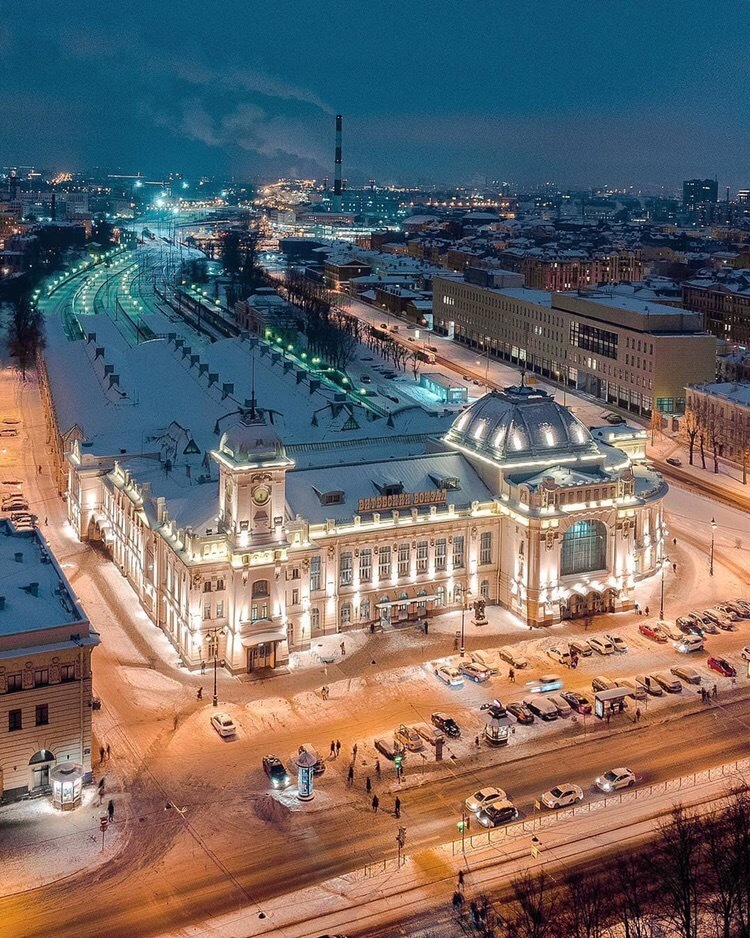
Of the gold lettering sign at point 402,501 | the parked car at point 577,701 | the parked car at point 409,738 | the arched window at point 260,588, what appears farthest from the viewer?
the gold lettering sign at point 402,501

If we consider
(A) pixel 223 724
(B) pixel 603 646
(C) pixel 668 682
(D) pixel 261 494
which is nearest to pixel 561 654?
(B) pixel 603 646

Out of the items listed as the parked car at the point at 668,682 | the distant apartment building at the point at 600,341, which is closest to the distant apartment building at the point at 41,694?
the parked car at the point at 668,682

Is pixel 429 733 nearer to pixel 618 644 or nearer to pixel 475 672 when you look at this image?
pixel 475 672

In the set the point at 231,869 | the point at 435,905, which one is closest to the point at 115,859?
the point at 231,869

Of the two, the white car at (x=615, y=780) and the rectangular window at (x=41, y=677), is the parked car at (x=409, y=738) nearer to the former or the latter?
the white car at (x=615, y=780)

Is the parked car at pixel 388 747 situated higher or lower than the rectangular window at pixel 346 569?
lower
